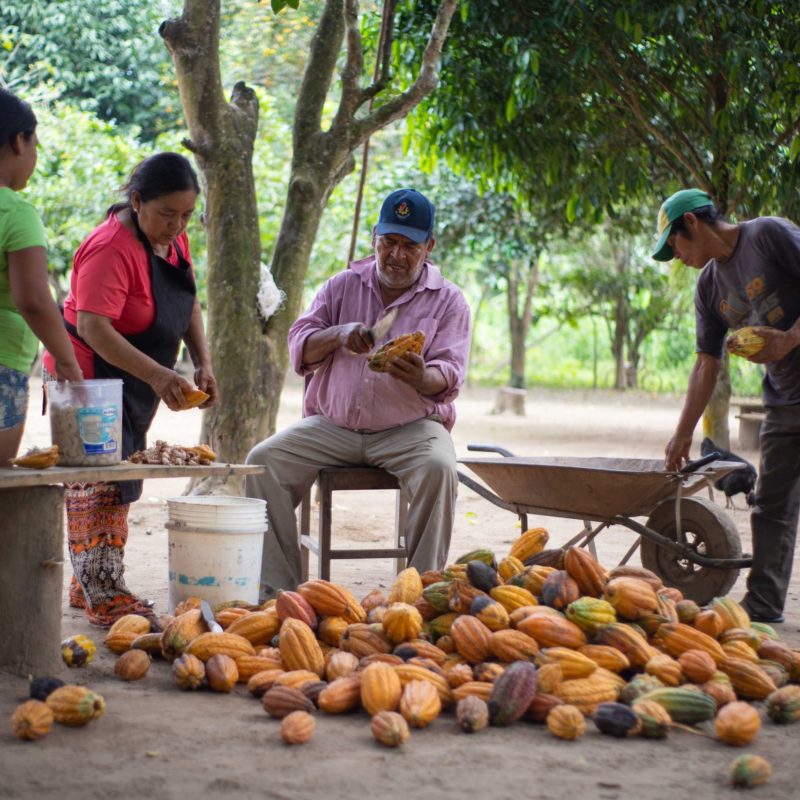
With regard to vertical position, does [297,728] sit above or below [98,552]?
below

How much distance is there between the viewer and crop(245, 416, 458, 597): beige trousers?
14.6ft

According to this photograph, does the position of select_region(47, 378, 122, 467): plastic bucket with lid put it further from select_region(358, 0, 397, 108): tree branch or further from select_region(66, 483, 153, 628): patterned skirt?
select_region(358, 0, 397, 108): tree branch

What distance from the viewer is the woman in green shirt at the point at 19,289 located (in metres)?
3.25

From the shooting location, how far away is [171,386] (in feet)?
12.9

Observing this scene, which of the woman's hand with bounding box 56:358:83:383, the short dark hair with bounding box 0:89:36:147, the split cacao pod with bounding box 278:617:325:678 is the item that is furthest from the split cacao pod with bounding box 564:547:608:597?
the short dark hair with bounding box 0:89:36:147

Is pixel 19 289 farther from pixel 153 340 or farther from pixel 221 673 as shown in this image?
pixel 221 673

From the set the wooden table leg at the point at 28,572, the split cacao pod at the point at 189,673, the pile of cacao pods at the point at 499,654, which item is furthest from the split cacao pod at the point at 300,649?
the wooden table leg at the point at 28,572

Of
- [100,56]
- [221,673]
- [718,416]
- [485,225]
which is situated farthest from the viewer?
[100,56]

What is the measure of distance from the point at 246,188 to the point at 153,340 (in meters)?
2.60

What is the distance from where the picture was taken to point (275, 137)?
16734 mm

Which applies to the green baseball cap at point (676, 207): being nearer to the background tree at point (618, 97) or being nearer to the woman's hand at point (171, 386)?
the woman's hand at point (171, 386)

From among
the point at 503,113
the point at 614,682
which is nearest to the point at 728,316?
the point at 614,682

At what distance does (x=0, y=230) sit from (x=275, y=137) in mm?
14004

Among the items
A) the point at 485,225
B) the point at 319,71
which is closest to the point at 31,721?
the point at 319,71
